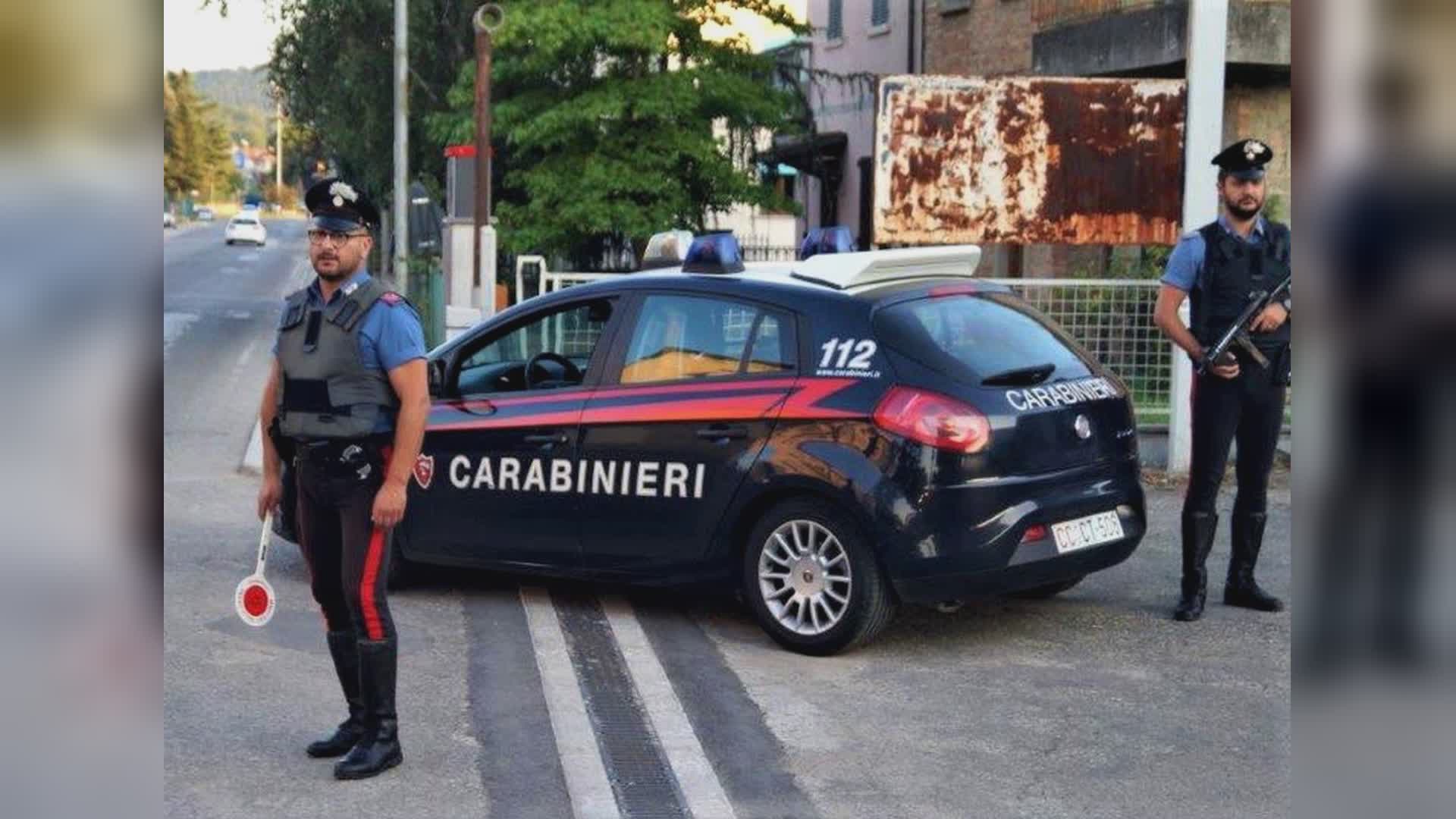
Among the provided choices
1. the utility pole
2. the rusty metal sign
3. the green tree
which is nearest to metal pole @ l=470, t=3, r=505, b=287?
the utility pole

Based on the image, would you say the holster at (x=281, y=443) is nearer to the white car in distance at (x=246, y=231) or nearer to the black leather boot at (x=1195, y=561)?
the black leather boot at (x=1195, y=561)

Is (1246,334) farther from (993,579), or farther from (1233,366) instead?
(993,579)

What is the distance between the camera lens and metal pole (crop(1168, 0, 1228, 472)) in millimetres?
12289

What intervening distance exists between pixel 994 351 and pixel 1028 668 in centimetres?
131

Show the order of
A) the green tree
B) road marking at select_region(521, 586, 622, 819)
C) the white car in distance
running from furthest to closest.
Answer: the white car in distance, the green tree, road marking at select_region(521, 586, 622, 819)

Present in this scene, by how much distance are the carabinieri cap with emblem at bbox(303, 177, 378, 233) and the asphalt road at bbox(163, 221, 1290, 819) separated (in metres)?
1.31

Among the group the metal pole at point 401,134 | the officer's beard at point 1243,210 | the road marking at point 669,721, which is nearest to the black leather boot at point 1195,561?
the officer's beard at point 1243,210

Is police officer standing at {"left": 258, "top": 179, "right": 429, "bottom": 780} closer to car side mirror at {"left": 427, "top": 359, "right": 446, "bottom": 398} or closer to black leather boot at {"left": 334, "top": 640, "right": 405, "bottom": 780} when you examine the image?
black leather boot at {"left": 334, "top": 640, "right": 405, "bottom": 780}

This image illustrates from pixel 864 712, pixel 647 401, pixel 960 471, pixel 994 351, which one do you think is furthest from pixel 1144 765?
pixel 647 401

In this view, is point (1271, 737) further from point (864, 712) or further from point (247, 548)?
point (247, 548)

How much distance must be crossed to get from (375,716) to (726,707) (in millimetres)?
1448

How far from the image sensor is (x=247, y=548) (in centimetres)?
1006

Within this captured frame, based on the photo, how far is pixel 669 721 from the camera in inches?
249

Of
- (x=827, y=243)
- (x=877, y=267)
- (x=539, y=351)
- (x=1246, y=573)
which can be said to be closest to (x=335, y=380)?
(x=877, y=267)
